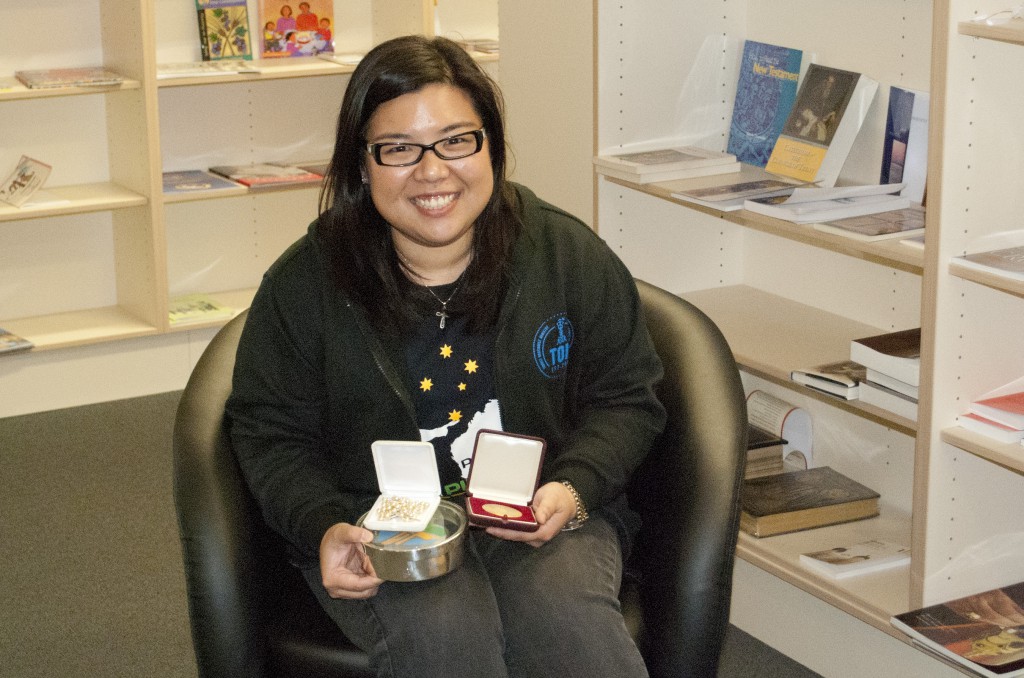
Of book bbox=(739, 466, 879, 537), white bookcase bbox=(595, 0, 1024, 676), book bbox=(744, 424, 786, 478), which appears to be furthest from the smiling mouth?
book bbox=(744, 424, 786, 478)

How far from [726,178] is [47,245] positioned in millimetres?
2474

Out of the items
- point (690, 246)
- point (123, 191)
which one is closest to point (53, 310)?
point (123, 191)

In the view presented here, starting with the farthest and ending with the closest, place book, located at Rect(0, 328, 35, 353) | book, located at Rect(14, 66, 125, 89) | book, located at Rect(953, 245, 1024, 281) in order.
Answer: book, located at Rect(0, 328, 35, 353), book, located at Rect(14, 66, 125, 89), book, located at Rect(953, 245, 1024, 281)

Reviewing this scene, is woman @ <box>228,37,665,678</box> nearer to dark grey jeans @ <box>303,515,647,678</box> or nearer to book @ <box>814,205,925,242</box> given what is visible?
dark grey jeans @ <box>303,515,647,678</box>

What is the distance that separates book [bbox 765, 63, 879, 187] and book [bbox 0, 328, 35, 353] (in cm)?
242

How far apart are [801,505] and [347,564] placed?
1186 millimetres

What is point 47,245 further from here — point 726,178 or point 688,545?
point 688,545

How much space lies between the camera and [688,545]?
194 cm

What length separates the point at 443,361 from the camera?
2008mm

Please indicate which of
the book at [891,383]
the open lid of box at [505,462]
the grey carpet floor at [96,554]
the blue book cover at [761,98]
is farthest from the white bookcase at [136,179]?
the open lid of box at [505,462]

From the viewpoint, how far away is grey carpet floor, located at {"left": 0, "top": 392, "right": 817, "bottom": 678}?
278 centimetres

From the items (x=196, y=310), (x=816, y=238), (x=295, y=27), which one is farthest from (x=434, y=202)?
(x=295, y=27)

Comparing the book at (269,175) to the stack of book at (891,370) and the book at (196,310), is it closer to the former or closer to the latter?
the book at (196,310)

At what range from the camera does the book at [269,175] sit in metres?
4.32
